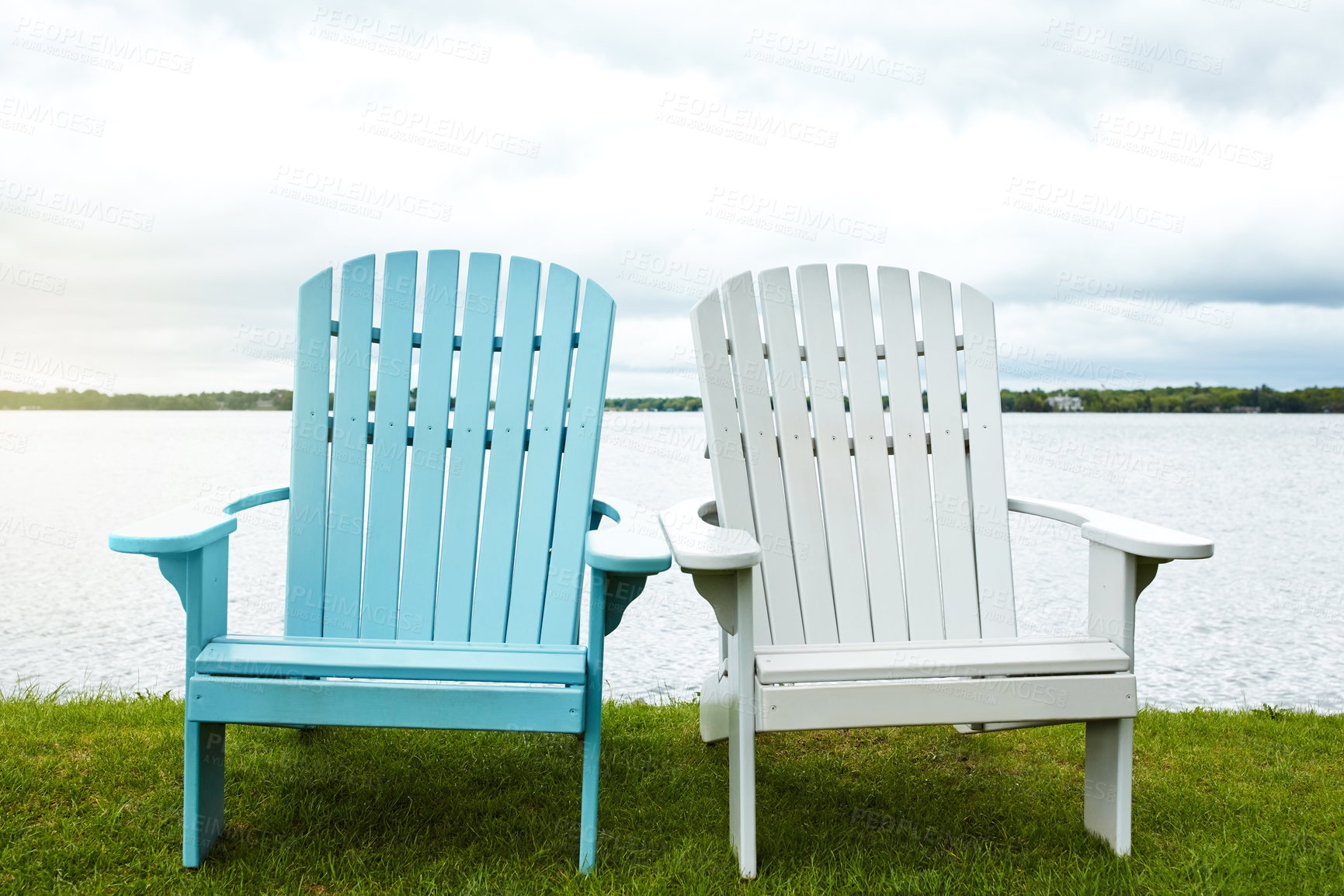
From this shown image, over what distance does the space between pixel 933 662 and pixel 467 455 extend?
1.29 meters

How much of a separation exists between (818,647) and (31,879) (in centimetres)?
169

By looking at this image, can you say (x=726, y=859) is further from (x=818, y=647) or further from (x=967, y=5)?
(x=967, y=5)

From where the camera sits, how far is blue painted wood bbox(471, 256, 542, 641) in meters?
2.23

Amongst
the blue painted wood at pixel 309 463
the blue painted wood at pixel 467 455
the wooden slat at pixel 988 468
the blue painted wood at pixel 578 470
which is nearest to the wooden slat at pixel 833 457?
the wooden slat at pixel 988 468

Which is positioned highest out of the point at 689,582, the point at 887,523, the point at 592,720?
the point at 887,523

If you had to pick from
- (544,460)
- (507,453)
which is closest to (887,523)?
(544,460)

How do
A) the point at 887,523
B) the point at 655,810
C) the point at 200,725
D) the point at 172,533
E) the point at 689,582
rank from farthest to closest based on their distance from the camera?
the point at 689,582 → the point at 887,523 → the point at 655,810 → the point at 200,725 → the point at 172,533

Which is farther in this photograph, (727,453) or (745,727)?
(727,453)

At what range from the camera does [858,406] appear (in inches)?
94.3

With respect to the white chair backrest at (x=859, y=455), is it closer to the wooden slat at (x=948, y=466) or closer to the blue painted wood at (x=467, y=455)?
the wooden slat at (x=948, y=466)

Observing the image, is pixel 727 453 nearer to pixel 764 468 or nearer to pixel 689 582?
pixel 764 468

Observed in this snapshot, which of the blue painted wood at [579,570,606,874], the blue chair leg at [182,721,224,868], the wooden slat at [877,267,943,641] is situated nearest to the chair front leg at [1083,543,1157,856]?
the wooden slat at [877,267,943,641]

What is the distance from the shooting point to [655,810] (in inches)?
82.8

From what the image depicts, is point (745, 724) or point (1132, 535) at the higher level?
point (1132, 535)
